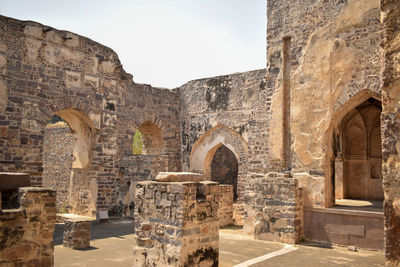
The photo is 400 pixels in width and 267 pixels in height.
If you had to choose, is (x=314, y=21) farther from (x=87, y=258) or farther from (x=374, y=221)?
(x=87, y=258)

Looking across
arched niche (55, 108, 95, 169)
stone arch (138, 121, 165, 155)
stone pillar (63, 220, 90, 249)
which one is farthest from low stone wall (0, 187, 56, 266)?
stone arch (138, 121, 165, 155)

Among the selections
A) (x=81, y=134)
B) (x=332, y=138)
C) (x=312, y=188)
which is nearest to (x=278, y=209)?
(x=312, y=188)

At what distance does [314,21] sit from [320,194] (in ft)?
12.5

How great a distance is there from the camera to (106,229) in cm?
844

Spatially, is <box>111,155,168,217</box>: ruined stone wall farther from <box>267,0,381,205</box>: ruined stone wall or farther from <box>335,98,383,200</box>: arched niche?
<box>335,98,383,200</box>: arched niche

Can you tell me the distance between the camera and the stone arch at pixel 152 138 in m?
12.5

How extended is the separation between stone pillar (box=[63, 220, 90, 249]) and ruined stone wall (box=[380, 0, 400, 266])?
549 centimetres

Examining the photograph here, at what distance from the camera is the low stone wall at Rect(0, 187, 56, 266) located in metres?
4.38

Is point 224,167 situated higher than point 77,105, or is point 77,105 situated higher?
point 77,105

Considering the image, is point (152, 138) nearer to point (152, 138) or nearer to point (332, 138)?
point (152, 138)

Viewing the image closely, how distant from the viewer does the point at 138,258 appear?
16.3 feet

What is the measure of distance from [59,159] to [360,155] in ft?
38.5

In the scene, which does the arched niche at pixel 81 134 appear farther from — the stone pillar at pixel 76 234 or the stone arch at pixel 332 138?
the stone arch at pixel 332 138

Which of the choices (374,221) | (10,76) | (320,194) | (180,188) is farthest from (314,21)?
(10,76)
